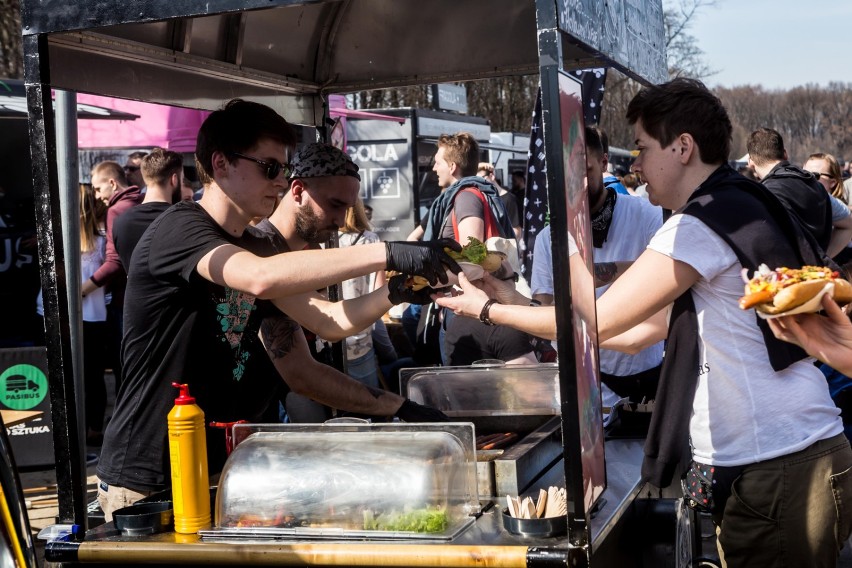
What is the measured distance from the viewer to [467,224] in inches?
231

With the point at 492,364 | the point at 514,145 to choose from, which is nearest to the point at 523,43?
the point at 492,364

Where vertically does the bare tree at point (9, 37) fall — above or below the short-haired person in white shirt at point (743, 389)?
above

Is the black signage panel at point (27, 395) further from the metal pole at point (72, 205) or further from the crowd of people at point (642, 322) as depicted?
the crowd of people at point (642, 322)

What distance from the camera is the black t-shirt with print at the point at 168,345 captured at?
259 cm

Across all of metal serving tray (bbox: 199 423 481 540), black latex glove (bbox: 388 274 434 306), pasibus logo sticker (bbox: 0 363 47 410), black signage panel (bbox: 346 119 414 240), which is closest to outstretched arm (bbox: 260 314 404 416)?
black latex glove (bbox: 388 274 434 306)

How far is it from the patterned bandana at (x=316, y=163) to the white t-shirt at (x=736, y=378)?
159 cm

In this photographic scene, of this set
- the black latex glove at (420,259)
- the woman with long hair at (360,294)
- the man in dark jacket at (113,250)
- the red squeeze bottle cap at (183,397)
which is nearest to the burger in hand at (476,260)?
the black latex glove at (420,259)

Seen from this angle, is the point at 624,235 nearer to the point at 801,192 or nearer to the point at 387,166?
the point at 801,192

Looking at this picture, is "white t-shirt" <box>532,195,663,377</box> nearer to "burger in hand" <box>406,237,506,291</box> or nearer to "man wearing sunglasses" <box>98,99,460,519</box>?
"burger in hand" <box>406,237,506,291</box>

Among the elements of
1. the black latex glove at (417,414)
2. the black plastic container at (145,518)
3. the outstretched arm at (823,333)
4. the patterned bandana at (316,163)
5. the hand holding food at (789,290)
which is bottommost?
the black plastic container at (145,518)

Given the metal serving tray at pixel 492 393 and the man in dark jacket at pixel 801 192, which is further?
the man in dark jacket at pixel 801 192

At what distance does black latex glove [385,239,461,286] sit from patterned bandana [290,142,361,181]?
119cm

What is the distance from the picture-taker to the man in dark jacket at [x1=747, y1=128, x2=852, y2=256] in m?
5.76

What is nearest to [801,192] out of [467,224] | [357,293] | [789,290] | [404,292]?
[467,224]
